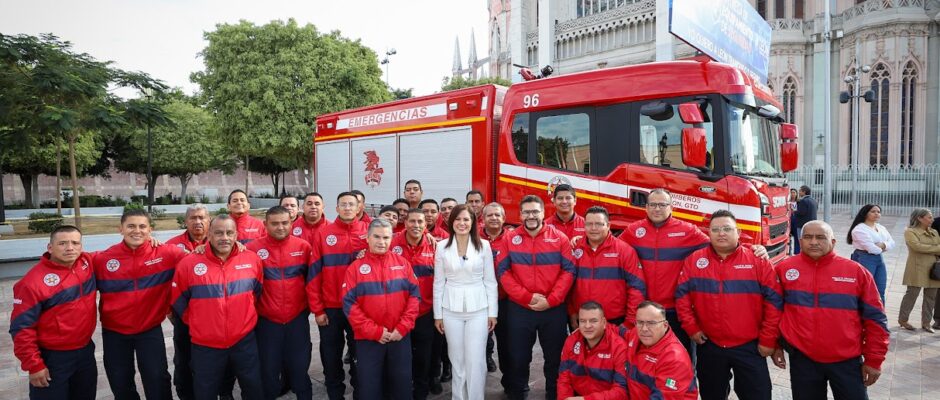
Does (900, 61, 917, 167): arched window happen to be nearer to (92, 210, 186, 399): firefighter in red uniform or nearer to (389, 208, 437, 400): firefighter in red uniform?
(389, 208, 437, 400): firefighter in red uniform

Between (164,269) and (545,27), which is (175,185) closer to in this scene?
(545,27)

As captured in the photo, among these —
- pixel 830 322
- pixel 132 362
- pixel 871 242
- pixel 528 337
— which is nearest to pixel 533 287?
pixel 528 337

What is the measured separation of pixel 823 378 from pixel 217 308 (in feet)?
13.6

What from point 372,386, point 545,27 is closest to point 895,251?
point 372,386

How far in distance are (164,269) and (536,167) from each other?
427cm

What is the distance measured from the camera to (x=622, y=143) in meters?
5.96

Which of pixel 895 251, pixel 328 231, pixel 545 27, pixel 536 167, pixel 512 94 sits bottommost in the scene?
pixel 895 251

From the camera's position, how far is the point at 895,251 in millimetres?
12836

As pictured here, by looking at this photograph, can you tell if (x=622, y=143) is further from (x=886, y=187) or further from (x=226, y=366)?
(x=886, y=187)

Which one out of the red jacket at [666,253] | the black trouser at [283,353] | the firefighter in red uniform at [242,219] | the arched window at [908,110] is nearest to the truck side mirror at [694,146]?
the red jacket at [666,253]

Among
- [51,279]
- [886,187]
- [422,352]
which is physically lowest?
[422,352]

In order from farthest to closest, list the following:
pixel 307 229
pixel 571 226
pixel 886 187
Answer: pixel 886 187 → pixel 307 229 → pixel 571 226

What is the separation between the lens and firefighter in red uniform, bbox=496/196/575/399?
4172 mm

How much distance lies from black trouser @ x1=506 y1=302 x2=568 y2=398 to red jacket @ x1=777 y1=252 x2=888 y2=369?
163cm
